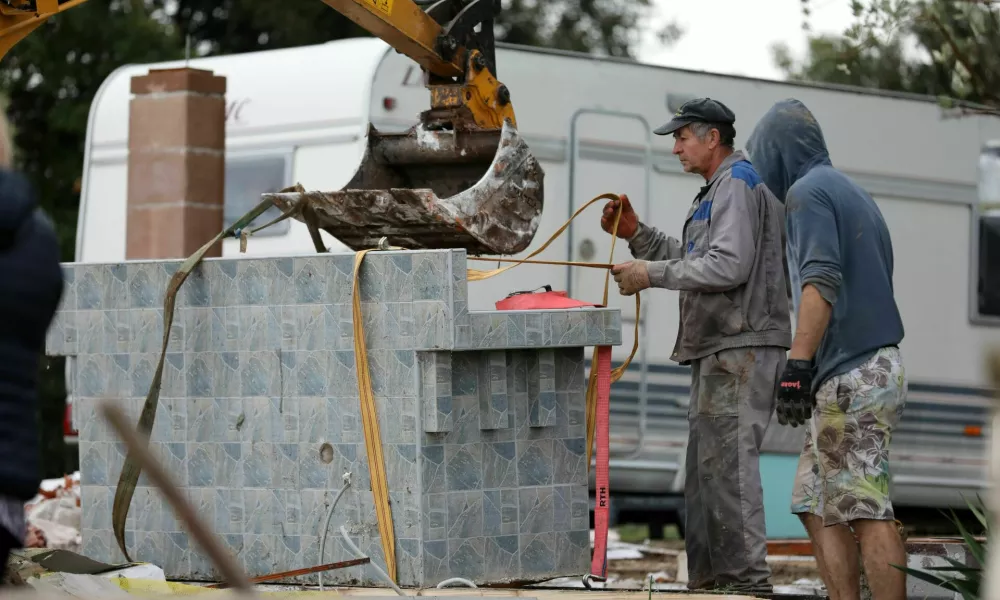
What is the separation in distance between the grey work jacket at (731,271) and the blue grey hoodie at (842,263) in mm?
268

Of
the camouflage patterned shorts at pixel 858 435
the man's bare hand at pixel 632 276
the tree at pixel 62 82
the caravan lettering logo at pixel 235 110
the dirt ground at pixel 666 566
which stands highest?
the tree at pixel 62 82

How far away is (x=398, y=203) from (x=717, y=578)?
1898 mm

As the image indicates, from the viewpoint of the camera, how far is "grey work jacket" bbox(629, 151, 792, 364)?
617 cm

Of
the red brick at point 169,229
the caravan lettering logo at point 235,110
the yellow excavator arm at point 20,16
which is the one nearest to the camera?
the yellow excavator arm at point 20,16

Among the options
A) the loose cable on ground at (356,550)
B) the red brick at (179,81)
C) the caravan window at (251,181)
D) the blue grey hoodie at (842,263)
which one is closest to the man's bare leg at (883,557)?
the blue grey hoodie at (842,263)

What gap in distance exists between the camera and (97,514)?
6.30 m

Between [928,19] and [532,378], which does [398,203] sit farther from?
[928,19]

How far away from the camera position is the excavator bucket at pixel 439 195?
6.24 meters

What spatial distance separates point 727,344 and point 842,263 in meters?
0.62

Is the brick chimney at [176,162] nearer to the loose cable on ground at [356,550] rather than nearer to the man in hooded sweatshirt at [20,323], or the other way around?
the loose cable on ground at [356,550]

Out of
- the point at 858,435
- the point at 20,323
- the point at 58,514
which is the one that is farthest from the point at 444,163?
the point at 20,323

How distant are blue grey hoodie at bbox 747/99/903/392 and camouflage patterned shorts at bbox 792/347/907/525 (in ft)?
0.20

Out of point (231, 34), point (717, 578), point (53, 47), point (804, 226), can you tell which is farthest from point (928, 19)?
point (231, 34)

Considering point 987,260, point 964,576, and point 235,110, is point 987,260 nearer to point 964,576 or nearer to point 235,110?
point 235,110
